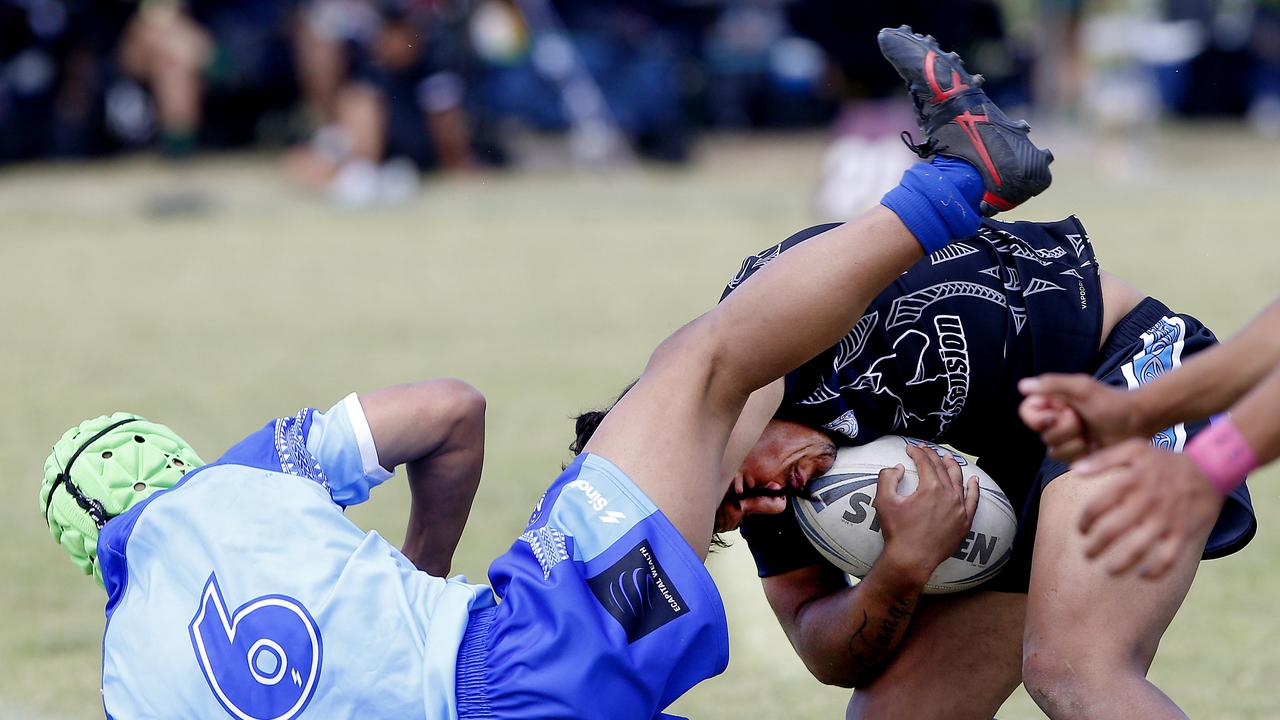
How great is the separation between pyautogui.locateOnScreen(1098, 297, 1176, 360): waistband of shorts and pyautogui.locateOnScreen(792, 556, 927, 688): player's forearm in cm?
66

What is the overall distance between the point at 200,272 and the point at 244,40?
5.43 metres

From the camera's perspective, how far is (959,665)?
356cm

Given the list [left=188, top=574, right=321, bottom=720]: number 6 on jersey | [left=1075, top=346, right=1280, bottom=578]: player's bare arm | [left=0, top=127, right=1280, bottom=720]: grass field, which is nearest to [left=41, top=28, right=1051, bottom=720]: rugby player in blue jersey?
[left=188, top=574, right=321, bottom=720]: number 6 on jersey

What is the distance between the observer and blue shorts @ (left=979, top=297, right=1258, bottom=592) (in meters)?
3.18

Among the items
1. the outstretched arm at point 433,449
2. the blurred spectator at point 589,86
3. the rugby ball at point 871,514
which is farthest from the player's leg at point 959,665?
the blurred spectator at point 589,86

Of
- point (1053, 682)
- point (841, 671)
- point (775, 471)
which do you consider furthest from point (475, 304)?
point (1053, 682)

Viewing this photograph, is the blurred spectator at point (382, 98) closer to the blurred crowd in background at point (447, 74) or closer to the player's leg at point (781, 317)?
the blurred crowd in background at point (447, 74)

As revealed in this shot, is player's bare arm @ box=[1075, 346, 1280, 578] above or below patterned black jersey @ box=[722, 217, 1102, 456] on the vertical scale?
above

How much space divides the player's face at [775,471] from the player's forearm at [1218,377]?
3.50 ft

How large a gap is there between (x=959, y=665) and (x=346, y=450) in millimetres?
1453

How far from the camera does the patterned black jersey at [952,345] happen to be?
3270mm

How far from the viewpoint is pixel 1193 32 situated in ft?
58.0

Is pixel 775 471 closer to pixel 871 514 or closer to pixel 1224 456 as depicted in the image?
pixel 871 514

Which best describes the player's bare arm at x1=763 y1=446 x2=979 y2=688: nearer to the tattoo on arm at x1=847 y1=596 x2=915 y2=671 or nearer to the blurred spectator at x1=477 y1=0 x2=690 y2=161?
the tattoo on arm at x1=847 y1=596 x2=915 y2=671
